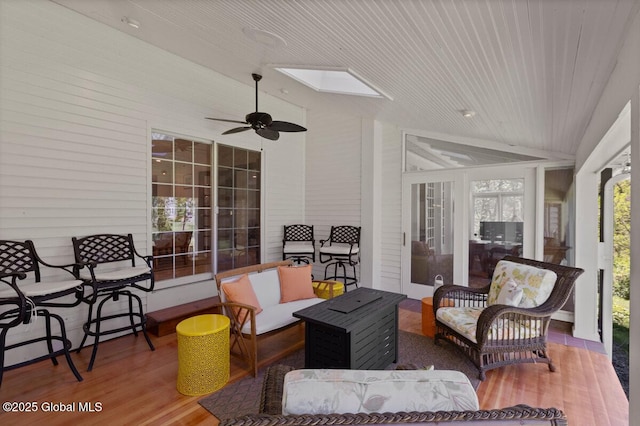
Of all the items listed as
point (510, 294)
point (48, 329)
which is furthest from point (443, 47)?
point (48, 329)

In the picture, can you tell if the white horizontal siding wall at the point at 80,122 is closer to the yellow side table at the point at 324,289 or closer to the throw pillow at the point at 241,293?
the throw pillow at the point at 241,293

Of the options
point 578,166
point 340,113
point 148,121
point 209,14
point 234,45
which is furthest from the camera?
point 340,113

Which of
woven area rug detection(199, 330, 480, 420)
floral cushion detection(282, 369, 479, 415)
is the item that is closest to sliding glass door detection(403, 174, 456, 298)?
woven area rug detection(199, 330, 480, 420)

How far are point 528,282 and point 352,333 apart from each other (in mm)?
1854

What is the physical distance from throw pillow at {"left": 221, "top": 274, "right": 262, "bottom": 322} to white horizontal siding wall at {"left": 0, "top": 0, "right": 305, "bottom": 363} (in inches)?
65.3

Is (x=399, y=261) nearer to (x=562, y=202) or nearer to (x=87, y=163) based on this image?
(x=562, y=202)

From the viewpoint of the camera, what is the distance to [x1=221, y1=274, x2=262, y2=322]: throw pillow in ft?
9.27

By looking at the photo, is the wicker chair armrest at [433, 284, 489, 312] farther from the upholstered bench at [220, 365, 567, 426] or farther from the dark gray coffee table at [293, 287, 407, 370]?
the upholstered bench at [220, 365, 567, 426]

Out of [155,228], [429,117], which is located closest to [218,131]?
[155,228]

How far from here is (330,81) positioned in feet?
12.9

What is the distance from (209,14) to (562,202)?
4590mm

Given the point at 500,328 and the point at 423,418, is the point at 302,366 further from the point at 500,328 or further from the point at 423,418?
the point at 423,418

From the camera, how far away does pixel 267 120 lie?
3.59m

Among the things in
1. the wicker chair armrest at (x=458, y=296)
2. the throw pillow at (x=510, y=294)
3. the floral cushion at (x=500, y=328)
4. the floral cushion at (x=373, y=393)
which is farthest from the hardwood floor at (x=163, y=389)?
the floral cushion at (x=373, y=393)
